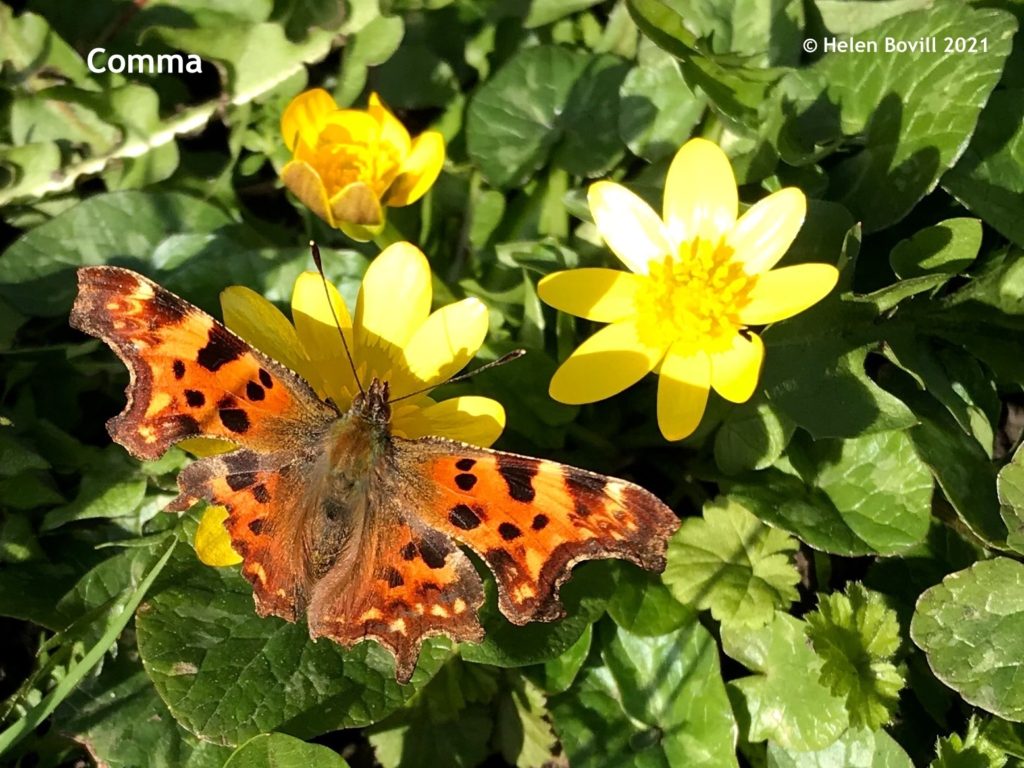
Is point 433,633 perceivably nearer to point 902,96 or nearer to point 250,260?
point 250,260

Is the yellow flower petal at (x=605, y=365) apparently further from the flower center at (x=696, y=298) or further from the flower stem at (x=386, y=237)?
the flower stem at (x=386, y=237)

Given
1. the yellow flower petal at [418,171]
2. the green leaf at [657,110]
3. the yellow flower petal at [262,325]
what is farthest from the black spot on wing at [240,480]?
the green leaf at [657,110]

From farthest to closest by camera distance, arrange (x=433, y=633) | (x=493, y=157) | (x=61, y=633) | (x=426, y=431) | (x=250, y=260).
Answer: (x=493, y=157)
(x=250, y=260)
(x=61, y=633)
(x=426, y=431)
(x=433, y=633)

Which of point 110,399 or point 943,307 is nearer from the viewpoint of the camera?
point 943,307

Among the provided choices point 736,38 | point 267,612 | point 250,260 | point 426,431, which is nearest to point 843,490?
point 426,431

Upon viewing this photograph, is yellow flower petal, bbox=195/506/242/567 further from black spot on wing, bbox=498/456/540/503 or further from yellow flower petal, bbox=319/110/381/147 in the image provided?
yellow flower petal, bbox=319/110/381/147

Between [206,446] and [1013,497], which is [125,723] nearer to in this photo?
[206,446]

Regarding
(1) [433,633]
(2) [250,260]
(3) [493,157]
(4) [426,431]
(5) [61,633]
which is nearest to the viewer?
(1) [433,633]
